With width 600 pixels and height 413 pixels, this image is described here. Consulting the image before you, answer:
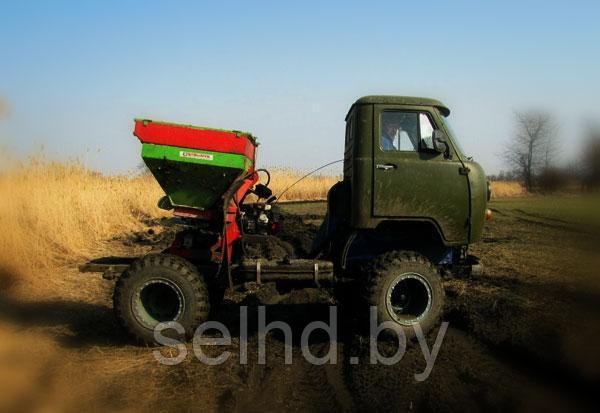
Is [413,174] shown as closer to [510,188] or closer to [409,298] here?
[409,298]

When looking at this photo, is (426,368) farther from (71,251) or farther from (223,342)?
(71,251)

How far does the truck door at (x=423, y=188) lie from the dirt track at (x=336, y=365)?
129 cm

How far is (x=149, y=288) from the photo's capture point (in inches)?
249

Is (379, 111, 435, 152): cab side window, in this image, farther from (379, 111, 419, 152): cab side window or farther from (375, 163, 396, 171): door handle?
(375, 163, 396, 171): door handle

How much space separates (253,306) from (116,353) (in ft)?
8.19

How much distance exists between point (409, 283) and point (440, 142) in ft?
5.53

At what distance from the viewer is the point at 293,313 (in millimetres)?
7629

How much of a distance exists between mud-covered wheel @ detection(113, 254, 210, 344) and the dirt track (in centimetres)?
32

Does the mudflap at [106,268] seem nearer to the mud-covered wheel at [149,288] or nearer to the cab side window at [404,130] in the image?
the mud-covered wheel at [149,288]

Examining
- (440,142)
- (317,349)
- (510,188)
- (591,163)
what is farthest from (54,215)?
(510,188)

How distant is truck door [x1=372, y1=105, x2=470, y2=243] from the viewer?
632 centimetres

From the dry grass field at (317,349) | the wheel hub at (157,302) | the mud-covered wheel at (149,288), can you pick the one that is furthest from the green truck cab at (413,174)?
the wheel hub at (157,302)

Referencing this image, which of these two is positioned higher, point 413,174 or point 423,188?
point 413,174

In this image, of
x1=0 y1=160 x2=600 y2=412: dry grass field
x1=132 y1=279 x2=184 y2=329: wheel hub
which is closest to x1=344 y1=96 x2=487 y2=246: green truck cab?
x1=0 y1=160 x2=600 y2=412: dry grass field
